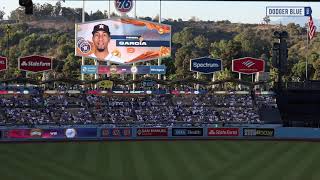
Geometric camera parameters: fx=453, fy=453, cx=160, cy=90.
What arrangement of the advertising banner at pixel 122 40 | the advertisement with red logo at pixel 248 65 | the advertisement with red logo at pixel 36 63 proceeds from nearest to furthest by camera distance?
the advertisement with red logo at pixel 36 63, the advertising banner at pixel 122 40, the advertisement with red logo at pixel 248 65

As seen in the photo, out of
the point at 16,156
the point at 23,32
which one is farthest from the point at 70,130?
the point at 23,32

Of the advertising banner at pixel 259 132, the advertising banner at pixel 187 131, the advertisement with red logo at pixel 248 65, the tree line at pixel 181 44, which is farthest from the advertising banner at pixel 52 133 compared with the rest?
the tree line at pixel 181 44

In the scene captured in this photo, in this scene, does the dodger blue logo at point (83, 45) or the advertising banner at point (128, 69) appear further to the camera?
the advertising banner at point (128, 69)

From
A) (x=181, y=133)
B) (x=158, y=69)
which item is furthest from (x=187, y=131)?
(x=158, y=69)

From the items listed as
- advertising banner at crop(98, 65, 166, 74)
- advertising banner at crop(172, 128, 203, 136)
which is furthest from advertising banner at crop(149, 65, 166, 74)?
advertising banner at crop(172, 128, 203, 136)

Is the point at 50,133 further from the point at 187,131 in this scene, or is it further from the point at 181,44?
the point at 181,44

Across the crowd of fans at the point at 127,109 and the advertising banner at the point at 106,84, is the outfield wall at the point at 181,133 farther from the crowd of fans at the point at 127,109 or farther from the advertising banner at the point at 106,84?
the advertising banner at the point at 106,84
